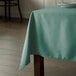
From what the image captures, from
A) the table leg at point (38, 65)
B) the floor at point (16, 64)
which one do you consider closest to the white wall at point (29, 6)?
the floor at point (16, 64)

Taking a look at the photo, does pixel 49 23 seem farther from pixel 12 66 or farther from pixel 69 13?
pixel 12 66

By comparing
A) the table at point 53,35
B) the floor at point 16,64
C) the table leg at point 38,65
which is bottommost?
the floor at point 16,64

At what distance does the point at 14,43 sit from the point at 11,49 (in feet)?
0.92

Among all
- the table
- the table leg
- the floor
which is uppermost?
the table

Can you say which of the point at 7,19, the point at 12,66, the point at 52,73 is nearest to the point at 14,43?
the point at 12,66

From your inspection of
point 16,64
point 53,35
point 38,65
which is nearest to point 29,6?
point 16,64

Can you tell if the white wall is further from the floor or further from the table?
the table

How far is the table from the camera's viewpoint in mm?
1243

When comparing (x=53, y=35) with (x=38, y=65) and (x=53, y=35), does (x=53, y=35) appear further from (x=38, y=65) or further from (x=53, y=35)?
(x=38, y=65)

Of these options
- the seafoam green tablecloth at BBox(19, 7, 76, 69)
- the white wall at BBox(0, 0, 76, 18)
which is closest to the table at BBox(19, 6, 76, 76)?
the seafoam green tablecloth at BBox(19, 7, 76, 69)

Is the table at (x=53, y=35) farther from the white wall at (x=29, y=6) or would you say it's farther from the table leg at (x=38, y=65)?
the white wall at (x=29, y=6)

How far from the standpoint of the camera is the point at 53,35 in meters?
1.30

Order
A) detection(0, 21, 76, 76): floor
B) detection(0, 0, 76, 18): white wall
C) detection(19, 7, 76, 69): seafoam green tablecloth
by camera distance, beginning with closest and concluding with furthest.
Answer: detection(19, 7, 76, 69): seafoam green tablecloth
detection(0, 21, 76, 76): floor
detection(0, 0, 76, 18): white wall

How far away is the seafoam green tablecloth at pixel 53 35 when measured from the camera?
1243 millimetres
